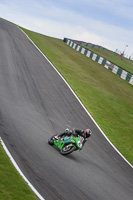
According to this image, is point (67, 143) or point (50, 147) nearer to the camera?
point (67, 143)

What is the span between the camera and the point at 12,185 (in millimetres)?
9203

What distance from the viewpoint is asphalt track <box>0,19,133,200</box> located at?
442 inches

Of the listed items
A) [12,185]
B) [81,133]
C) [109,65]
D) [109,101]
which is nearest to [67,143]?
[81,133]

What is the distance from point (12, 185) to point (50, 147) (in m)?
5.05

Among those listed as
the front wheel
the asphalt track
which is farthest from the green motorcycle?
the asphalt track

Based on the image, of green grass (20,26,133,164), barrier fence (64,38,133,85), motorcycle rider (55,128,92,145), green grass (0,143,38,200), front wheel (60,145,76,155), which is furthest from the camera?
barrier fence (64,38,133,85)

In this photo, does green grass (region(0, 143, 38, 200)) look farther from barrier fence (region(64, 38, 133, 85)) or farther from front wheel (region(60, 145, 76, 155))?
barrier fence (region(64, 38, 133, 85))

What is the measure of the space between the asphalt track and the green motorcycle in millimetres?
297

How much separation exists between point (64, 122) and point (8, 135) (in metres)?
5.64

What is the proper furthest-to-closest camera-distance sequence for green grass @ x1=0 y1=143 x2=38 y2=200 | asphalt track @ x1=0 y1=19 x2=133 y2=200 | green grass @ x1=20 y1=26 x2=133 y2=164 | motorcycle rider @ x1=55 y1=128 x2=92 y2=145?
green grass @ x1=20 y1=26 x2=133 y2=164, motorcycle rider @ x1=55 y1=128 x2=92 y2=145, asphalt track @ x1=0 y1=19 x2=133 y2=200, green grass @ x1=0 y1=143 x2=38 y2=200

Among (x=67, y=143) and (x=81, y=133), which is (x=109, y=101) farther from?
(x=67, y=143)

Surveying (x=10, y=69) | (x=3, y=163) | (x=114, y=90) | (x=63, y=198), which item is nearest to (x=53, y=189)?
(x=63, y=198)

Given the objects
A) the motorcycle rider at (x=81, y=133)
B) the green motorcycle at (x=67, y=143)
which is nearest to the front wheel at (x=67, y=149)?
the green motorcycle at (x=67, y=143)

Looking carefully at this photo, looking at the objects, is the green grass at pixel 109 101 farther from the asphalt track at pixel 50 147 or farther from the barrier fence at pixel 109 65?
the barrier fence at pixel 109 65
